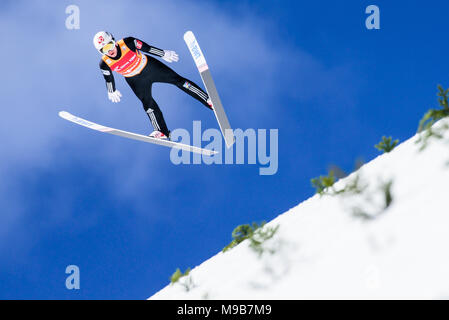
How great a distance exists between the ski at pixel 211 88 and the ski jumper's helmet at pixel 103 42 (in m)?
1.45

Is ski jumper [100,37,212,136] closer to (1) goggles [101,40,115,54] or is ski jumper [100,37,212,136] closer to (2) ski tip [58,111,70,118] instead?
(1) goggles [101,40,115,54]

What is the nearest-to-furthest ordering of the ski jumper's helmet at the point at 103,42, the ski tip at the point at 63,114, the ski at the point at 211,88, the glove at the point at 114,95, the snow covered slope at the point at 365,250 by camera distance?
the snow covered slope at the point at 365,250, the ski at the point at 211,88, the ski jumper's helmet at the point at 103,42, the glove at the point at 114,95, the ski tip at the point at 63,114

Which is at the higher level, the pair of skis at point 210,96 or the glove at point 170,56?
the glove at point 170,56

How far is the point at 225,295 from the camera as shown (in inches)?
96.3

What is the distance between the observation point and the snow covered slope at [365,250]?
1.89m

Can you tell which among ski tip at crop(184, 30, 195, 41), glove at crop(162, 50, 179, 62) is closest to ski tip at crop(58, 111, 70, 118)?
glove at crop(162, 50, 179, 62)

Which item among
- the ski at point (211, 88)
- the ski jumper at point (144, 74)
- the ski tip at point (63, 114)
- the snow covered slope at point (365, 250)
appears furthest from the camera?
the ski tip at point (63, 114)

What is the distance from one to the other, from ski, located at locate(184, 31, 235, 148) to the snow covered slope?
4.91 metres

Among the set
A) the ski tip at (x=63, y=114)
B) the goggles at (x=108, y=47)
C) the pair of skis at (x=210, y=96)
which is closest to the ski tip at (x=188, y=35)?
the pair of skis at (x=210, y=96)

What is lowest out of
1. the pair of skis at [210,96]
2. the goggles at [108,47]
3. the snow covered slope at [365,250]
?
the snow covered slope at [365,250]

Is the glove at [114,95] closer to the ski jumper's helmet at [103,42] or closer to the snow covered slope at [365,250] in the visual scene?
Answer: the ski jumper's helmet at [103,42]

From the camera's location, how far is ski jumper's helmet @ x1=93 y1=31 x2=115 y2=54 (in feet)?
28.1
